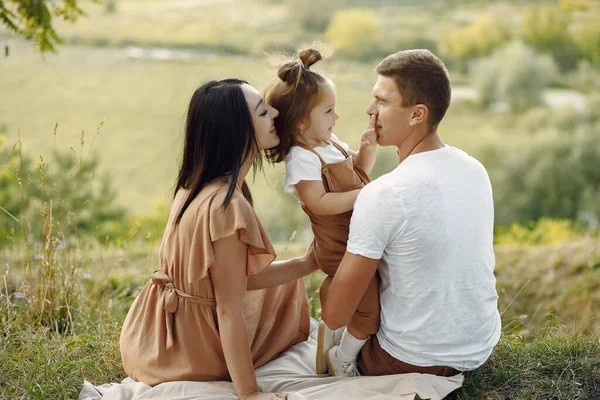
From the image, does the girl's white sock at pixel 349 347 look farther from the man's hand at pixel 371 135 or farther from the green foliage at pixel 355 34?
the green foliage at pixel 355 34

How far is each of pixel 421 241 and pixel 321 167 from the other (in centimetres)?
48

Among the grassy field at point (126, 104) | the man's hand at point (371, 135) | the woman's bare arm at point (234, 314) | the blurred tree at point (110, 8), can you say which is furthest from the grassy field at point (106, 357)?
the blurred tree at point (110, 8)

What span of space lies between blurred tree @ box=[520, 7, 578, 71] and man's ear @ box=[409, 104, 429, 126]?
32.4ft

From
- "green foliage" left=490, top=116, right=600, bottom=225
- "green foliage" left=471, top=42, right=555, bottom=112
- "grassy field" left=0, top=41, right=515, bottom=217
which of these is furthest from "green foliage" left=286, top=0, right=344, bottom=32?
"green foliage" left=490, top=116, right=600, bottom=225

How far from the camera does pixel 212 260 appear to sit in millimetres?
2408

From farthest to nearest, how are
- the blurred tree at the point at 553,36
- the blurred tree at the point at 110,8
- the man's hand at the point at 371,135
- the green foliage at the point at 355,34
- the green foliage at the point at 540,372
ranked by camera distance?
the blurred tree at the point at 110,8
the blurred tree at the point at 553,36
the green foliage at the point at 355,34
the green foliage at the point at 540,372
the man's hand at the point at 371,135

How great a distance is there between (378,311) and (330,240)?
31 centimetres

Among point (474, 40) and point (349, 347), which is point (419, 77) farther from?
point (474, 40)

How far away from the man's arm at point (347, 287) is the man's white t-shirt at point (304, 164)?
12.9 inches

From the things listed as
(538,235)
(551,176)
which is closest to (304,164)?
(538,235)

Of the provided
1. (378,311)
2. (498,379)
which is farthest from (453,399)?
(378,311)

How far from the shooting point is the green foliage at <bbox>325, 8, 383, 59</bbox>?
11.3m

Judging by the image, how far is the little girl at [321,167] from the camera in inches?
97.3

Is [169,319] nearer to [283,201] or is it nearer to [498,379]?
[498,379]
